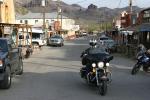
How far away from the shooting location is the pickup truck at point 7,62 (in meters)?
14.4

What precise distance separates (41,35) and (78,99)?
4914 cm

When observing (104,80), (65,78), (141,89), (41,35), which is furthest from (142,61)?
(41,35)

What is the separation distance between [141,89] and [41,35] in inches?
1848

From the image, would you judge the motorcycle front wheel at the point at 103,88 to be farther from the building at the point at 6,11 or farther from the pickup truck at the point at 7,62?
the building at the point at 6,11

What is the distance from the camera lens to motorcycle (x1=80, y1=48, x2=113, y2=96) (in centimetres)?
1333

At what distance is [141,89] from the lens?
14844 millimetres

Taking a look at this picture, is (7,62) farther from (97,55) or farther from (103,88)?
(103,88)

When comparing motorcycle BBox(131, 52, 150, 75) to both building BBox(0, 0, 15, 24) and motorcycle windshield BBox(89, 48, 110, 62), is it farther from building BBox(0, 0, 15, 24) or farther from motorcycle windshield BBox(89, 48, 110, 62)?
building BBox(0, 0, 15, 24)

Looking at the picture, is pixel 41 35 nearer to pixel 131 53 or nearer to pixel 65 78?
pixel 131 53

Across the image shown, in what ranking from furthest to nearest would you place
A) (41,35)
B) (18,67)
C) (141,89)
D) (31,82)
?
1. (41,35)
2. (18,67)
3. (31,82)
4. (141,89)

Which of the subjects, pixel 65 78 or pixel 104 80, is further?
pixel 65 78

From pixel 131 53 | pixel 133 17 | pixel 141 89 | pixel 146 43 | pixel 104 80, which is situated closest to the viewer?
pixel 104 80

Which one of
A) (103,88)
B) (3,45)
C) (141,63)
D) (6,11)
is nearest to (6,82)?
(3,45)

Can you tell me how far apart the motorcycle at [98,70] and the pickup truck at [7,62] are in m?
2.66
